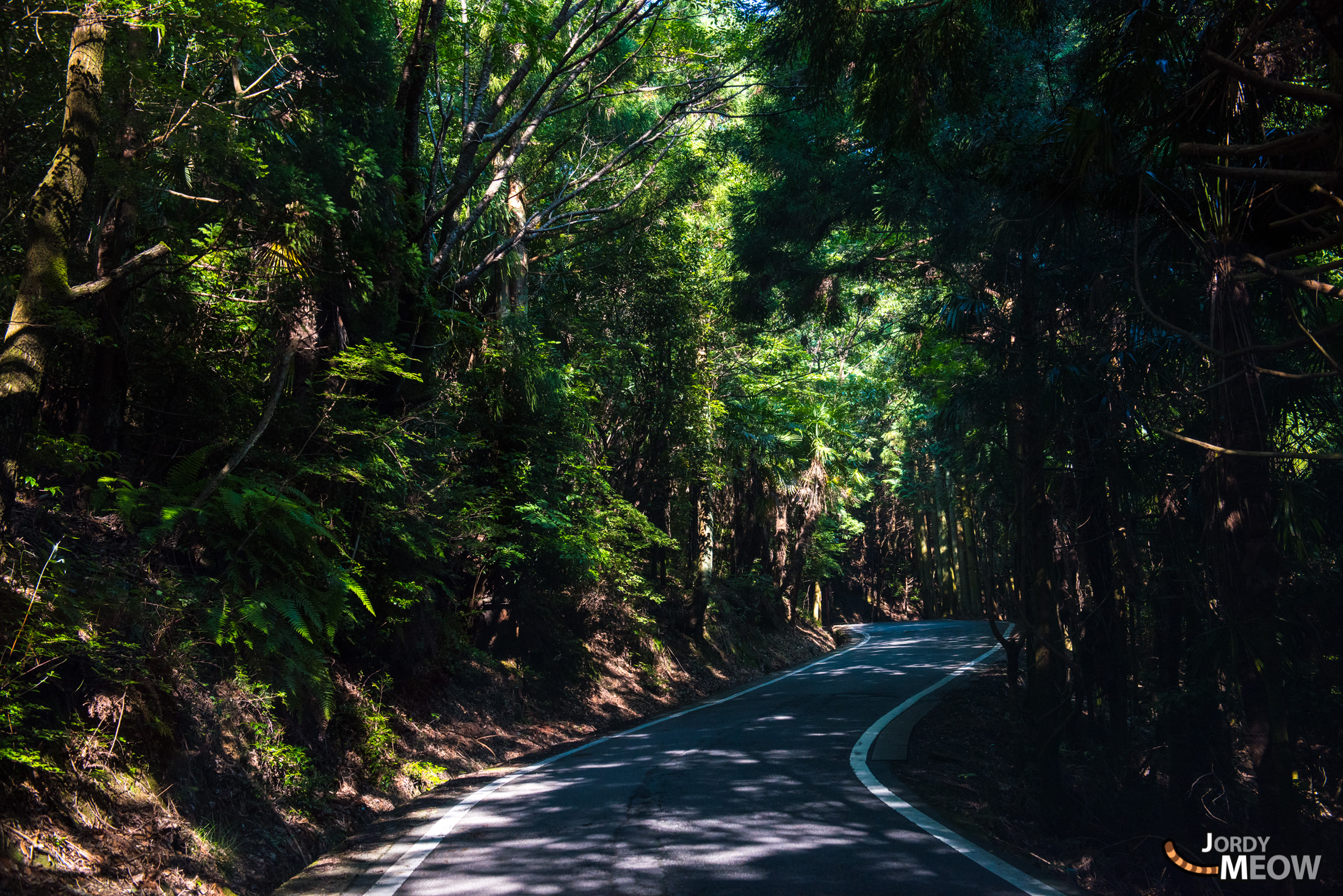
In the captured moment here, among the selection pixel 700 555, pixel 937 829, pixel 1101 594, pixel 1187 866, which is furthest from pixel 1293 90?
pixel 700 555

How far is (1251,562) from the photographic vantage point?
753cm

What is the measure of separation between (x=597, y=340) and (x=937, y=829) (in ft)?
40.3

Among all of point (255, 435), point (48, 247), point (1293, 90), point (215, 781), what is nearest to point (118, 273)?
point (48, 247)

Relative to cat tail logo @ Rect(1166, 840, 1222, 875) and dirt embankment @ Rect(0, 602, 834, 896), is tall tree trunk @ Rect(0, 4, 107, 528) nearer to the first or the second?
dirt embankment @ Rect(0, 602, 834, 896)

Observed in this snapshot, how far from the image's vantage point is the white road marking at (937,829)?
15.5 feet

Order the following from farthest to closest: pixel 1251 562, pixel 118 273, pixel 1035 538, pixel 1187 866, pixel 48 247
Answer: pixel 1035 538, pixel 1251 562, pixel 1187 866, pixel 118 273, pixel 48 247

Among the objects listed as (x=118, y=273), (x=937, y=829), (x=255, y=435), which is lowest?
(x=937, y=829)

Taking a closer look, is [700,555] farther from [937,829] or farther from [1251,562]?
[937,829]

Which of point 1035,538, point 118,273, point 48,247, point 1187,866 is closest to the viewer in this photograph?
point 48,247

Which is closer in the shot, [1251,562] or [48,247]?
[48,247]

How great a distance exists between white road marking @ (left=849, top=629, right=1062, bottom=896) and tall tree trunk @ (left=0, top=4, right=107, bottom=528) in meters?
6.53

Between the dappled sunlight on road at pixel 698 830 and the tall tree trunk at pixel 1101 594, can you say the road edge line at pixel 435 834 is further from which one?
the tall tree trunk at pixel 1101 594

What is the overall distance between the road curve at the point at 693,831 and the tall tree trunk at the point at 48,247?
370 centimetres

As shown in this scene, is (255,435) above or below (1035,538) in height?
above
